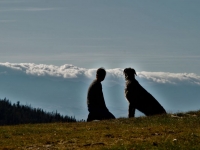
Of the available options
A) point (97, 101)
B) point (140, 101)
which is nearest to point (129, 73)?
point (140, 101)

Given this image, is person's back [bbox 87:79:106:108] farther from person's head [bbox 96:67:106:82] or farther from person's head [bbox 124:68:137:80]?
person's head [bbox 124:68:137:80]

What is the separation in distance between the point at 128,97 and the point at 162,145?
18653 millimetres

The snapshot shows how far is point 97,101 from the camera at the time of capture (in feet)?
135

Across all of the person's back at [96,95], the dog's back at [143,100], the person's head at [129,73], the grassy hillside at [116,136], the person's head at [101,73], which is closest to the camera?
the grassy hillside at [116,136]

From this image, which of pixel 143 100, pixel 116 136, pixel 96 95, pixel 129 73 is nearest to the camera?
pixel 116 136

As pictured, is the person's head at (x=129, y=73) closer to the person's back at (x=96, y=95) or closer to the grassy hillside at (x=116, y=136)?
the person's back at (x=96, y=95)

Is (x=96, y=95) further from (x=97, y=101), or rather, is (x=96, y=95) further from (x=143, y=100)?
(x=143, y=100)

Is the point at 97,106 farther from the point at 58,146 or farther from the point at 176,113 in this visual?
the point at 58,146

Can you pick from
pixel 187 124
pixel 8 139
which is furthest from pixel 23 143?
pixel 187 124

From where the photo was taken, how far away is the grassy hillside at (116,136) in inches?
904

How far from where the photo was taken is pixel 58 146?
2356cm

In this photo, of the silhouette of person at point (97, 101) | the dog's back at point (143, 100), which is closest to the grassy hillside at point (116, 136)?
the dog's back at point (143, 100)

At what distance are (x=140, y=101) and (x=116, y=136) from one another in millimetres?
14786

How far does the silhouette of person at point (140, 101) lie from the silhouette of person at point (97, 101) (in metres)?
1.77
